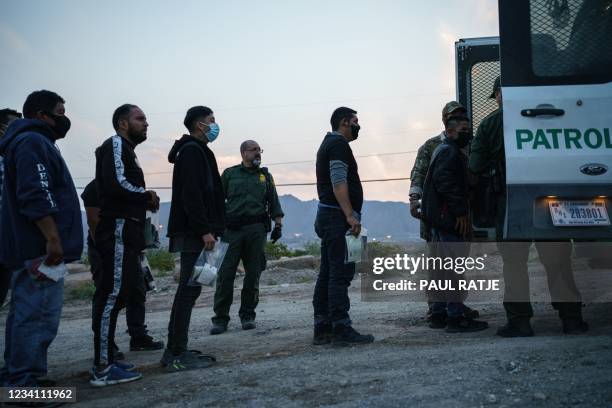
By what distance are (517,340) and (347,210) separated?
175 centimetres

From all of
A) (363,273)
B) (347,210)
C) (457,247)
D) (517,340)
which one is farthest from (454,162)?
(363,273)

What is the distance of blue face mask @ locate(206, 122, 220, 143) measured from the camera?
198 inches

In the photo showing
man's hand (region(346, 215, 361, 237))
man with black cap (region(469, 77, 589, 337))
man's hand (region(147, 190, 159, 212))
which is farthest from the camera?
man's hand (region(346, 215, 361, 237))

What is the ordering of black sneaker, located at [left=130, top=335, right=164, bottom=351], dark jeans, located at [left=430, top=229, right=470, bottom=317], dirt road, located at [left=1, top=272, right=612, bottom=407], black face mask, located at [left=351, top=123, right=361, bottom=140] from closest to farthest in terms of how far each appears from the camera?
1. dirt road, located at [left=1, top=272, right=612, bottom=407]
2. black face mask, located at [left=351, top=123, right=361, bottom=140]
3. dark jeans, located at [left=430, top=229, right=470, bottom=317]
4. black sneaker, located at [left=130, top=335, right=164, bottom=351]

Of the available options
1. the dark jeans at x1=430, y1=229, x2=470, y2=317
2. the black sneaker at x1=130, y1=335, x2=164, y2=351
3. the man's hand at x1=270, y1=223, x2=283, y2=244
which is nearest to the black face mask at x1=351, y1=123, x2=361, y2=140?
the dark jeans at x1=430, y1=229, x2=470, y2=317

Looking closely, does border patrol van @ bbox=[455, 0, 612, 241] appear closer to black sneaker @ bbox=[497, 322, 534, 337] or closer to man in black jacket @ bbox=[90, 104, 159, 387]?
black sneaker @ bbox=[497, 322, 534, 337]

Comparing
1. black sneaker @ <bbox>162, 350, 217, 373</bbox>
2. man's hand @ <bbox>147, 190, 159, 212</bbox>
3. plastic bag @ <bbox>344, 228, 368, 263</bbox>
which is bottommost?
black sneaker @ <bbox>162, 350, 217, 373</bbox>

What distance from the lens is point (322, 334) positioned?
5.52m

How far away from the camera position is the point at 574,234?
15.1ft

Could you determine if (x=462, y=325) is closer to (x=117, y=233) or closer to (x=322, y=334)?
(x=322, y=334)

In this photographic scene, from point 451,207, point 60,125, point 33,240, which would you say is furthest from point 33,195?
point 451,207

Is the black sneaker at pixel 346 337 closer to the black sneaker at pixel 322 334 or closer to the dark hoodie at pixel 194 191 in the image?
the black sneaker at pixel 322 334

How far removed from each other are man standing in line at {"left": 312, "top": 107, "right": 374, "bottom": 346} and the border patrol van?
4.52 feet

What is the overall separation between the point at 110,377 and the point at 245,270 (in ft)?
8.79
